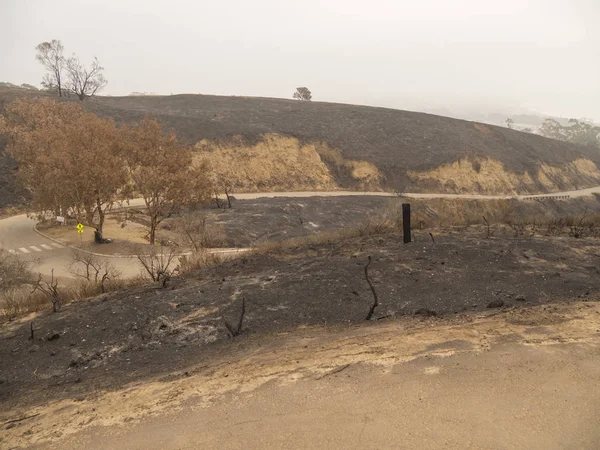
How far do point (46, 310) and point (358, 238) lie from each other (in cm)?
1043

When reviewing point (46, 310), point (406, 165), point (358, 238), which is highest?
point (406, 165)

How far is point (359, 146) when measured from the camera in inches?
2060

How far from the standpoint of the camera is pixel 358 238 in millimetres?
16703

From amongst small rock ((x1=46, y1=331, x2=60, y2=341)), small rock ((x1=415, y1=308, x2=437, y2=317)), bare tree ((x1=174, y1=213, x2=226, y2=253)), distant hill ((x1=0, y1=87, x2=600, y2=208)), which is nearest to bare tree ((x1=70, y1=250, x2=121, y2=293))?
small rock ((x1=46, y1=331, x2=60, y2=341))

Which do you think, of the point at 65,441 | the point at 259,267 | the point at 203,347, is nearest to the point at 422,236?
the point at 259,267

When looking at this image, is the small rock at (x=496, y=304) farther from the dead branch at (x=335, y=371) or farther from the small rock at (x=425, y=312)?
the dead branch at (x=335, y=371)

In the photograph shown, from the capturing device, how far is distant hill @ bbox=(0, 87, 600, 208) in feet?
156

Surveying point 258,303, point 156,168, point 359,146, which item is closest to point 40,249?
point 156,168

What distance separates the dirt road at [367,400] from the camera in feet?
18.2

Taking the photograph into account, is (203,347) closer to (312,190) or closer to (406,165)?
(312,190)

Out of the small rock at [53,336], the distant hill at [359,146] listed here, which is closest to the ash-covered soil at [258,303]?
the small rock at [53,336]

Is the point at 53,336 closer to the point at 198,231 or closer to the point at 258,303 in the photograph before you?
the point at 258,303

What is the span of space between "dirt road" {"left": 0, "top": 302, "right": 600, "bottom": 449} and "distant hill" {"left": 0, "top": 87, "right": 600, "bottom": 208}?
38330mm

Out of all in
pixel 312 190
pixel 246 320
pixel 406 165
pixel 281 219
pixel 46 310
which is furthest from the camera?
pixel 406 165
